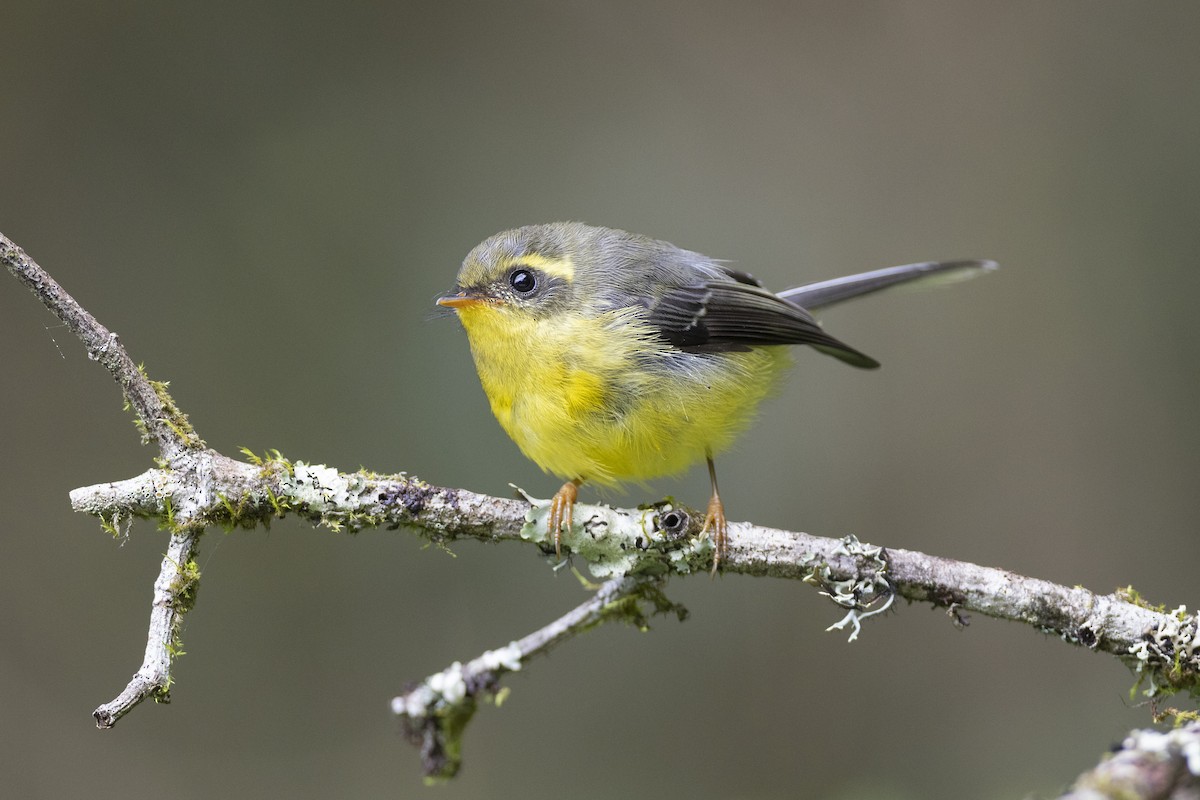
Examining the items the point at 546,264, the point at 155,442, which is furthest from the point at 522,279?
the point at 155,442

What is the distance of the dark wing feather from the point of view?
4.49 metres

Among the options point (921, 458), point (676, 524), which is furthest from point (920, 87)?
point (676, 524)

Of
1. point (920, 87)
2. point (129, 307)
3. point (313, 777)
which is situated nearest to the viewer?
point (313, 777)

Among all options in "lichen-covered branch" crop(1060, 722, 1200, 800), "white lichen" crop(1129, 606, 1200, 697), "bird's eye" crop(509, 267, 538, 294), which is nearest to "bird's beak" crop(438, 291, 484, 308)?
"bird's eye" crop(509, 267, 538, 294)

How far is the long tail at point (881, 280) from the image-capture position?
17.7 feet

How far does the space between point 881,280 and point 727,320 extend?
4.04 feet

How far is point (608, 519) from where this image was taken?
11.7 feet

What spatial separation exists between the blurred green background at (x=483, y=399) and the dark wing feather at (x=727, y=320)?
64.2 inches

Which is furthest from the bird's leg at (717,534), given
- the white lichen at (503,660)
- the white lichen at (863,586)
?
→ the white lichen at (503,660)

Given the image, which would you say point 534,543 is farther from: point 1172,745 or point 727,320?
point 1172,745

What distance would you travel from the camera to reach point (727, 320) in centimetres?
464

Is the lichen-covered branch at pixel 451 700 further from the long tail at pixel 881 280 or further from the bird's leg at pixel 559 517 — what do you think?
the long tail at pixel 881 280

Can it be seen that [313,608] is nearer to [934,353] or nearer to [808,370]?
[808,370]

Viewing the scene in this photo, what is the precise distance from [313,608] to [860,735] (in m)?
3.49
